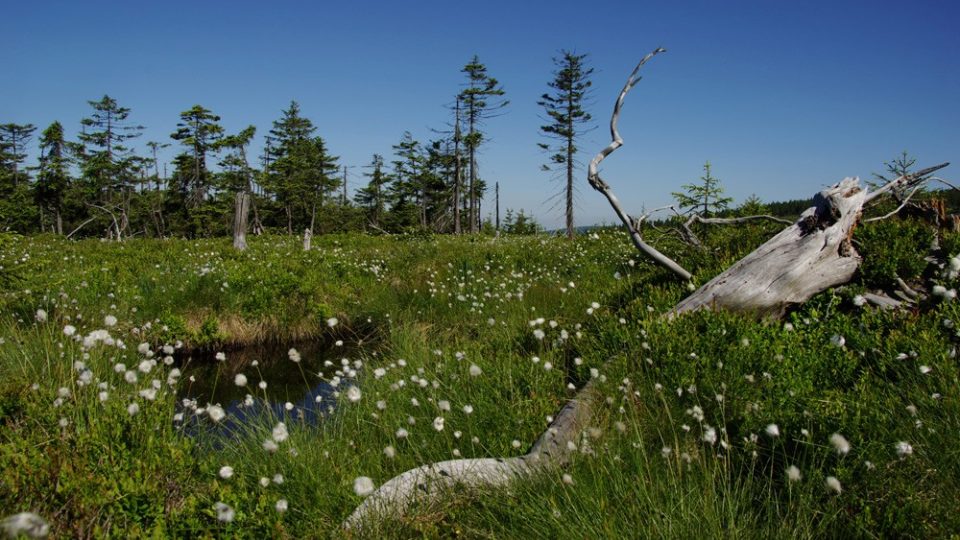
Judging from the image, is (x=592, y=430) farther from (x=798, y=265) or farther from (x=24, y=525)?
(x=798, y=265)

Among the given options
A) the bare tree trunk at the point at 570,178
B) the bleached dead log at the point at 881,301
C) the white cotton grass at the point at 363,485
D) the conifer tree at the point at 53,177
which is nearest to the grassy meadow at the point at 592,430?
the white cotton grass at the point at 363,485

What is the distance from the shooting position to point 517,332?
5.94m

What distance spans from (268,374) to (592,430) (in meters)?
6.53

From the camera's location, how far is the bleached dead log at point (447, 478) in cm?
260

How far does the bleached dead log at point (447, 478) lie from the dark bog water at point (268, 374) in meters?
3.23

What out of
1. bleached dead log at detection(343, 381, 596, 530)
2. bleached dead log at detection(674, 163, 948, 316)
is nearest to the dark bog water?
bleached dead log at detection(343, 381, 596, 530)

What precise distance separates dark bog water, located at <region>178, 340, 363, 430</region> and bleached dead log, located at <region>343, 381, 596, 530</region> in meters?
3.23

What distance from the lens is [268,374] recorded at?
304 inches

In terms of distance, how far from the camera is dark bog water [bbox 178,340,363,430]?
20.8 ft

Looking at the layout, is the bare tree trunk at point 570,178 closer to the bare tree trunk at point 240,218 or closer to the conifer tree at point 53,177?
the bare tree trunk at point 240,218

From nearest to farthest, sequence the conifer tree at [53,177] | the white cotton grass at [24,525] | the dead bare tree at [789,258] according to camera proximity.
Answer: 1. the white cotton grass at [24,525]
2. the dead bare tree at [789,258]
3. the conifer tree at [53,177]

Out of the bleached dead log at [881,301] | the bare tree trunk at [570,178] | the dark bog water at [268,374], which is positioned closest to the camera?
the bleached dead log at [881,301]

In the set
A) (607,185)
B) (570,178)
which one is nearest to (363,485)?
(607,185)

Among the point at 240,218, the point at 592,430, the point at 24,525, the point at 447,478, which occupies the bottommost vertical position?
the point at 447,478
